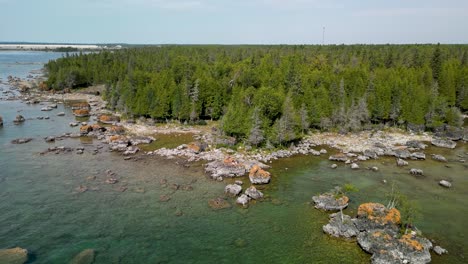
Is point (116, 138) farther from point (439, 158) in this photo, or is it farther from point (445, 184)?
point (439, 158)

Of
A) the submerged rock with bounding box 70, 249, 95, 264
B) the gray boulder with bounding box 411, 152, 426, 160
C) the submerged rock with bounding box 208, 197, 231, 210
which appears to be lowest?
the submerged rock with bounding box 70, 249, 95, 264

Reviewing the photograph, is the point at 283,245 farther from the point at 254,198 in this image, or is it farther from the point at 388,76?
the point at 388,76

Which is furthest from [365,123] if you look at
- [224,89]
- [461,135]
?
[224,89]

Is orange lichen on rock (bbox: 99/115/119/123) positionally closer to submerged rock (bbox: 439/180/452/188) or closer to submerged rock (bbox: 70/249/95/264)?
submerged rock (bbox: 70/249/95/264)

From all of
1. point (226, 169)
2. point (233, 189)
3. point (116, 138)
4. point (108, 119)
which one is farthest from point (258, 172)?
point (108, 119)

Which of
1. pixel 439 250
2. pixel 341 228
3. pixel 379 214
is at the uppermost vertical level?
pixel 379 214

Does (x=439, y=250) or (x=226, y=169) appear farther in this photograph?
(x=226, y=169)

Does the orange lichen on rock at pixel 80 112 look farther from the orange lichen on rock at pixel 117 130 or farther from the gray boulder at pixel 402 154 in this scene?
the gray boulder at pixel 402 154

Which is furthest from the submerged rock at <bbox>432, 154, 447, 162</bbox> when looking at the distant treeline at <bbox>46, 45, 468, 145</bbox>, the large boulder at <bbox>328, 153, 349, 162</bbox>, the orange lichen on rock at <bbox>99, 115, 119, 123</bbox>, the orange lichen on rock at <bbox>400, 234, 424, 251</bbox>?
the orange lichen on rock at <bbox>99, 115, 119, 123</bbox>
